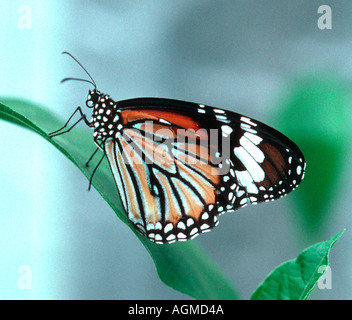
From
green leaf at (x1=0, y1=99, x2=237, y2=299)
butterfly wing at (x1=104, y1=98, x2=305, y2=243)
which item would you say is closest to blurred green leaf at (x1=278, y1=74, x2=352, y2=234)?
butterfly wing at (x1=104, y1=98, x2=305, y2=243)

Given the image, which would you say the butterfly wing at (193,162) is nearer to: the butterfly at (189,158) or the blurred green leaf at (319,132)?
the butterfly at (189,158)

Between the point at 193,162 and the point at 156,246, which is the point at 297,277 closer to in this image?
the point at 156,246

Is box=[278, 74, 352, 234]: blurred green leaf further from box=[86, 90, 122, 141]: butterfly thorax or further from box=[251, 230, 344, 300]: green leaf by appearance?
box=[251, 230, 344, 300]: green leaf

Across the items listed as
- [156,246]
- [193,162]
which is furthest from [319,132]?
[156,246]

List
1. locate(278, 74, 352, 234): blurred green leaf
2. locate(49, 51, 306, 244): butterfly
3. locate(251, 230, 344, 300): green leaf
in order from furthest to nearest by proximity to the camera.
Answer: locate(278, 74, 352, 234): blurred green leaf
locate(49, 51, 306, 244): butterfly
locate(251, 230, 344, 300): green leaf

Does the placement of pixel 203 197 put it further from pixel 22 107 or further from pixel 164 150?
pixel 22 107

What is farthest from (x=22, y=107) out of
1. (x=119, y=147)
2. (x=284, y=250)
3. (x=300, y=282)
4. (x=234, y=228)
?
(x=284, y=250)

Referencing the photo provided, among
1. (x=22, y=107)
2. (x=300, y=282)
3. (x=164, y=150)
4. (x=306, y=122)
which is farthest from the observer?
(x=306, y=122)

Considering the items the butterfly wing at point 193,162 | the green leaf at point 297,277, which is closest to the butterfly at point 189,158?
the butterfly wing at point 193,162
